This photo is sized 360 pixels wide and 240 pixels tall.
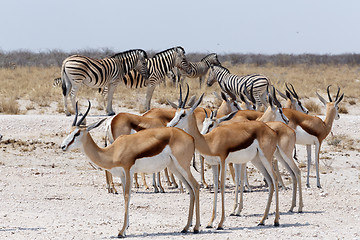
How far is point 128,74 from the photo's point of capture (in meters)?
22.7

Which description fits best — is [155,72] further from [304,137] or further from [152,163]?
[152,163]

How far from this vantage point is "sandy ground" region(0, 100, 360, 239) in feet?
27.3

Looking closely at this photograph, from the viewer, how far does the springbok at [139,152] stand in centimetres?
812

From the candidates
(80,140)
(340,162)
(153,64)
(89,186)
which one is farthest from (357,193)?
(153,64)

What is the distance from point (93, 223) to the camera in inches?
349

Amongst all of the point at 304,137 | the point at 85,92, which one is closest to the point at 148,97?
the point at 85,92

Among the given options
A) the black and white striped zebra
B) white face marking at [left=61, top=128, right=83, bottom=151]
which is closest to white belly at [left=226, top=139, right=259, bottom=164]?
white face marking at [left=61, top=128, right=83, bottom=151]

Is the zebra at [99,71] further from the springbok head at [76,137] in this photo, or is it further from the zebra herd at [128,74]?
the springbok head at [76,137]

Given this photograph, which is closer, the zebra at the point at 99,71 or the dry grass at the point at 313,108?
the zebra at the point at 99,71

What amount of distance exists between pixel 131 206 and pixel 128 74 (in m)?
12.8

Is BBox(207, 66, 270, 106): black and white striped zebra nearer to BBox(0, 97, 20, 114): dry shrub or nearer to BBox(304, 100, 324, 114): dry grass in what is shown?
BBox(304, 100, 324, 114): dry grass

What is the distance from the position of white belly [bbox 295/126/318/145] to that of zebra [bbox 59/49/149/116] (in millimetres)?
9401

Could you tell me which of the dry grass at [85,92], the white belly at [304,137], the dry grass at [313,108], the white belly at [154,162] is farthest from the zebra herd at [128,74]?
the white belly at [154,162]

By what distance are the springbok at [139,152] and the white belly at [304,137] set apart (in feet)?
15.2
